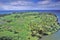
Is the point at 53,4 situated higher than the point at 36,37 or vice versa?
the point at 53,4

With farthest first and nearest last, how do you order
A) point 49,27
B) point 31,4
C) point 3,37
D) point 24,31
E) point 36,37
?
point 49,27, point 31,4, point 36,37, point 24,31, point 3,37

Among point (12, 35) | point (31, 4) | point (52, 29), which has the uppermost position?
point (31, 4)

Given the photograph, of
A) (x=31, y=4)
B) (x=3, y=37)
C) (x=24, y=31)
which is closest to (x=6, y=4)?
(x=31, y=4)

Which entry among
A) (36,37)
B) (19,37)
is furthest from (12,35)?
(36,37)

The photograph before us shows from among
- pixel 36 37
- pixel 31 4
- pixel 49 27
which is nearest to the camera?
pixel 36 37

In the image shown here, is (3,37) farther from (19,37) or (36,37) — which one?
(36,37)

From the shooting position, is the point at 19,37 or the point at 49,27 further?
the point at 49,27

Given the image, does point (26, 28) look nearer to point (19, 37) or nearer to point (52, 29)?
point (19, 37)
